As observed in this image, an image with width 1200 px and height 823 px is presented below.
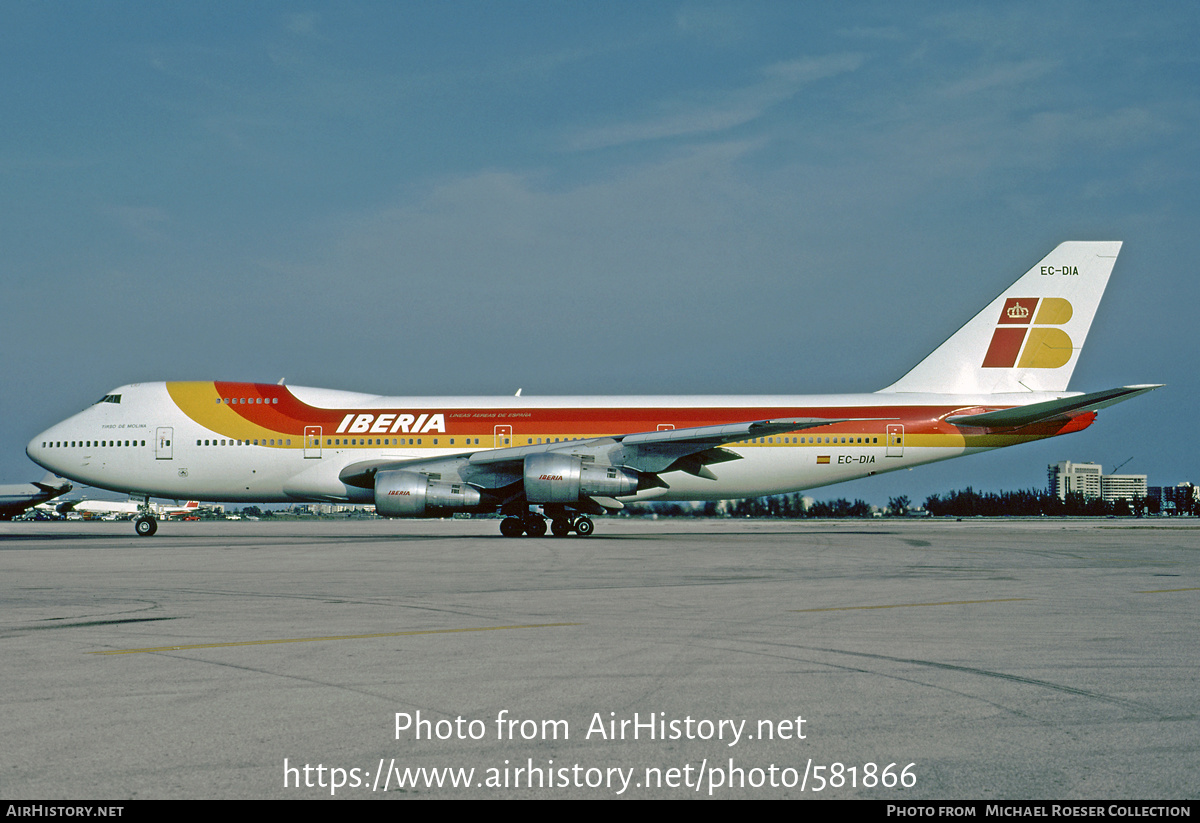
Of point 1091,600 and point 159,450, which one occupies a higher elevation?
point 159,450

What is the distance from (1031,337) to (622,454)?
584 inches

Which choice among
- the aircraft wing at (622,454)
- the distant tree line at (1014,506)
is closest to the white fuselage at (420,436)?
the aircraft wing at (622,454)

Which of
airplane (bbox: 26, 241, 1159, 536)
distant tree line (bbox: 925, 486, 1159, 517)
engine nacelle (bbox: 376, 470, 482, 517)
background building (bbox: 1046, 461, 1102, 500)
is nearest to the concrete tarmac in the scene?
engine nacelle (bbox: 376, 470, 482, 517)

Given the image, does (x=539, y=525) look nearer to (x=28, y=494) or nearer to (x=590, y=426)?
(x=590, y=426)

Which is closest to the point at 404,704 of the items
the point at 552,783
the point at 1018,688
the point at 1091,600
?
the point at 552,783

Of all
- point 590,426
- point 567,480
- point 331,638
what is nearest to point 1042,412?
point 590,426

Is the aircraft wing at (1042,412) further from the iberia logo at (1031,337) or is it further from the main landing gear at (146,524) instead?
the main landing gear at (146,524)

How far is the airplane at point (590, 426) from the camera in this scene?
101ft

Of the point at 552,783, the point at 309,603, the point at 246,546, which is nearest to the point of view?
the point at 552,783

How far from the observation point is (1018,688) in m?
6.36

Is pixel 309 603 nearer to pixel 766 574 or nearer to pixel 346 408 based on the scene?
pixel 766 574

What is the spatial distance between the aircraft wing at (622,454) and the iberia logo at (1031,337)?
701 centimetres

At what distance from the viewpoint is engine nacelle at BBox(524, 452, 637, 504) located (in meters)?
27.1
